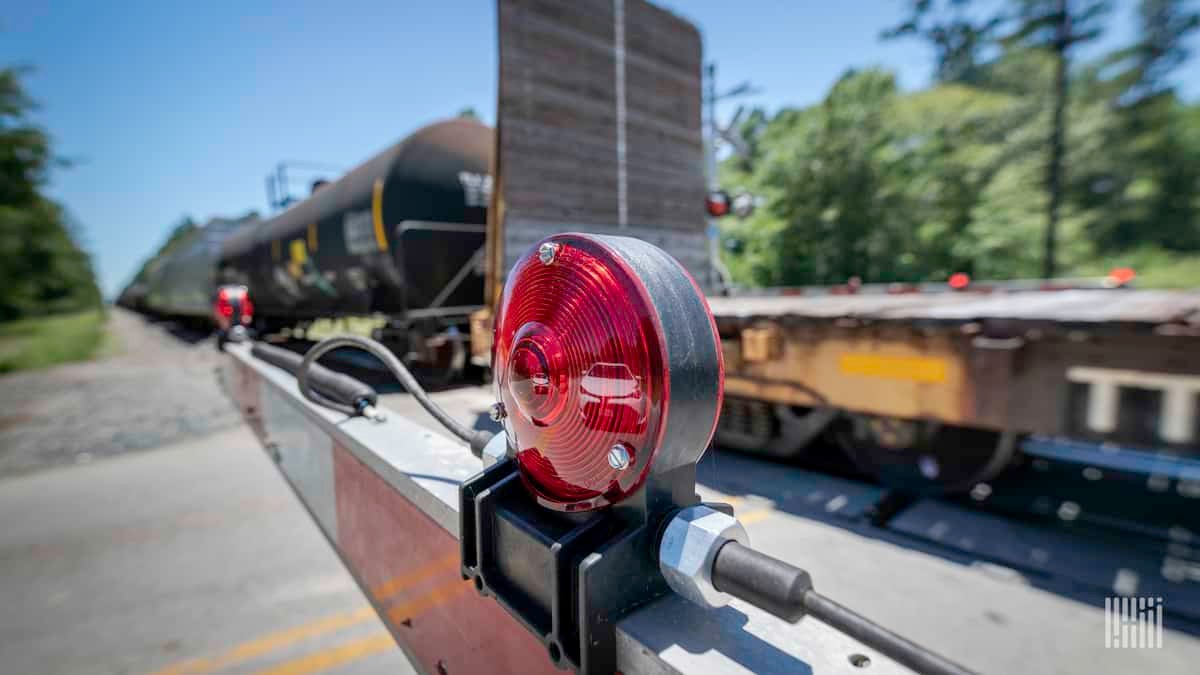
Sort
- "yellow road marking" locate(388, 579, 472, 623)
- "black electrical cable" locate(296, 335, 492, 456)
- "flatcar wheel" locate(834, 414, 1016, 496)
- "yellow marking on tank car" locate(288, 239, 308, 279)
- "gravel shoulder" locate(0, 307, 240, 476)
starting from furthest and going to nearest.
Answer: "yellow marking on tank car" locate(288, 239, 308, 279)
"gravel shoulder" locate(0, 307, 240, 476)
"flatcar wheel" locate(834, 414, 1016, 496)
"black electrical cable" locate(296, 335, 492, 456)
"yellow road marking" locate(388, 579, 472, 623)

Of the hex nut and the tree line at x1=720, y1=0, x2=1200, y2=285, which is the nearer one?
the hex nut

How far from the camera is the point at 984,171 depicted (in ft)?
71.6

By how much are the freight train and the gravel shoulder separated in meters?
2.42

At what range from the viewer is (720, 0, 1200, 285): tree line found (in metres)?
20.3

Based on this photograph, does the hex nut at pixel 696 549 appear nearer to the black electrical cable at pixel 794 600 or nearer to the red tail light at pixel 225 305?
the black electrical cable at pixel 794 600

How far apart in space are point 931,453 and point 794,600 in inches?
136

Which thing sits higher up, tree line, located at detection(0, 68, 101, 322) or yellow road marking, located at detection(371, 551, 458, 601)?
tree line, located at detection(0, 68, 101, 322)

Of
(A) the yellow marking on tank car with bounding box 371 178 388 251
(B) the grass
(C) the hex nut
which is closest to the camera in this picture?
(C) the hex nut

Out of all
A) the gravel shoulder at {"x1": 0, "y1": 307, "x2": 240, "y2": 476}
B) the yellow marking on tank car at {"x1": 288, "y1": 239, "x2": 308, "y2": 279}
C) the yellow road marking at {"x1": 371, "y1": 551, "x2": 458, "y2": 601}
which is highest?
the yellow marking on tank car at {"x1": 288, "y1": 239, "x2": 308, "y2": 279}

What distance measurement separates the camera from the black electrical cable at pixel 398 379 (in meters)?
1.41

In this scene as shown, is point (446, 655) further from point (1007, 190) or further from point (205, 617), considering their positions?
point (1007, 190)

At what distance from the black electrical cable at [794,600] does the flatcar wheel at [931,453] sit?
3.25 meters

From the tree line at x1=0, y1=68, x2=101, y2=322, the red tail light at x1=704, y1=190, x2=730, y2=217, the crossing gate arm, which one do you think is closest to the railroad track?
the crossing gate arm

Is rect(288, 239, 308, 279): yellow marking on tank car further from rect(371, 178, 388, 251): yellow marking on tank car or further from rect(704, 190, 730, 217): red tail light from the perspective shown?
rect(704, 190, 730, 217): red tail light
